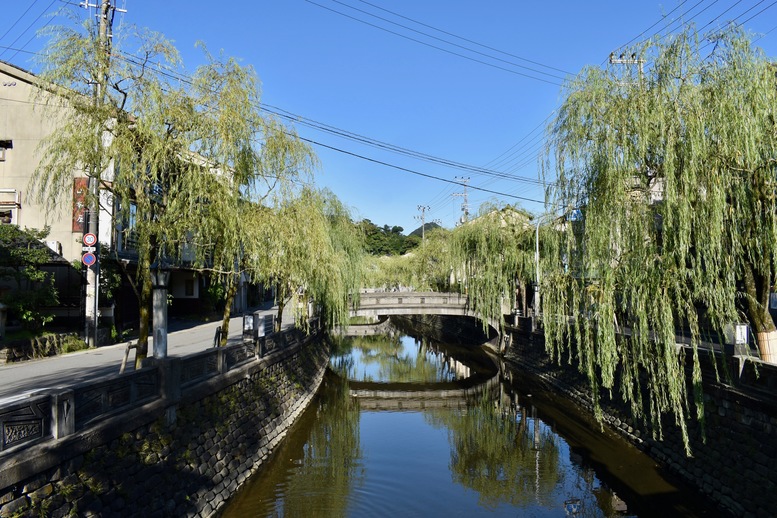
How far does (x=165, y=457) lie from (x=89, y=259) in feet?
34.9

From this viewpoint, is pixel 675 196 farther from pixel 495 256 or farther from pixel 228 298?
pixel 495 256

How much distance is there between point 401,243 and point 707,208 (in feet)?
298

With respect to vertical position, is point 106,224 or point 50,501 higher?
point 106,224

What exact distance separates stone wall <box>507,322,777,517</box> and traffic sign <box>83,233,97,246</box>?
16993 millimetres

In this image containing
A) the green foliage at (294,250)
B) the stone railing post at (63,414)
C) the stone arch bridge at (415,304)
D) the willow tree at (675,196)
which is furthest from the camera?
the stone arch bridge at (415,304)

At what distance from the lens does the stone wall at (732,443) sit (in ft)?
31.9

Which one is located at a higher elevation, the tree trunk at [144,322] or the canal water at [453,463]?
the tree trunk at [144,322]

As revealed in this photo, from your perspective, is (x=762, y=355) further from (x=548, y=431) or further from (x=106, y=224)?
Result: (x=106, y=224)

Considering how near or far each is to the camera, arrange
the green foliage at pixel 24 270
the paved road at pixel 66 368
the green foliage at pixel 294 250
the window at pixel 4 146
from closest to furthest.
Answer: the paved road at pixel 66 368
the green foliage at pixel 294 250
the green foliage at pixel 24 270
the window at pixel 4 146

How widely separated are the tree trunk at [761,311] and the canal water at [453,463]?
3.30 metres

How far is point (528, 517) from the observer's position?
36.2ft

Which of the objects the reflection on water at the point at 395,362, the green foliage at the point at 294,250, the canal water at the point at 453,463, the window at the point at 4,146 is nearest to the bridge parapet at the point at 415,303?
the reflection on water at the point at 395,362

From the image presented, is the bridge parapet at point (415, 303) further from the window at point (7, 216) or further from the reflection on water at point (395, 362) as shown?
the window at point (7, 216)

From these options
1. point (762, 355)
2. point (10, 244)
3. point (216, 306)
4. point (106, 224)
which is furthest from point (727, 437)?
point (216, 306)
